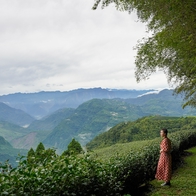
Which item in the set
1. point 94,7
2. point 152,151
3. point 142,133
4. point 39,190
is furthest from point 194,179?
point 142,133

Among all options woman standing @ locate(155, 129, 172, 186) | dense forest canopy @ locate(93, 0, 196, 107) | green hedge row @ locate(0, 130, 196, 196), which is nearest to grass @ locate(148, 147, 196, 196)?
woman standing @ locate(155, 129, 172, 186)

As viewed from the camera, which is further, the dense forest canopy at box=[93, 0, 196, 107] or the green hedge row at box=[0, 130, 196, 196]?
the dense forest canopy at box=[93, 0, 196, 107]

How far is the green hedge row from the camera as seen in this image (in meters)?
3.21

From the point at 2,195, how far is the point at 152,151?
6191 mm

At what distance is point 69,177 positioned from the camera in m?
3.84

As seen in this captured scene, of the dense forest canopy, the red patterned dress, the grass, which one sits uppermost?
the dense forest canopy

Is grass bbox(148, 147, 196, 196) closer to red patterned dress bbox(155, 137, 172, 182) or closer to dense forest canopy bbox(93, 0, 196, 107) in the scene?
red patterned dress bbox(155, 137, 172, 182)

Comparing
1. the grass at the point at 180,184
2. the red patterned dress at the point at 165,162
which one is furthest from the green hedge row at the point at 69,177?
the red patterned dress at the point at 165,162

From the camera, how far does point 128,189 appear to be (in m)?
6.07

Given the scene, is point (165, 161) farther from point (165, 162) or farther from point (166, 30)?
point (166, 30)

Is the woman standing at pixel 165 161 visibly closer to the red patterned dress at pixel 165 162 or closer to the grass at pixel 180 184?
the red patterned dress at pixel 165 162

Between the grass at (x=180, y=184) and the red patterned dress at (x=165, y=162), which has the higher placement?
the red patterned dress at (x=165, y=162)

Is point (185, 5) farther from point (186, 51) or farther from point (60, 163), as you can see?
point (60, 163)

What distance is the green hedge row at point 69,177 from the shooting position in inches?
127
